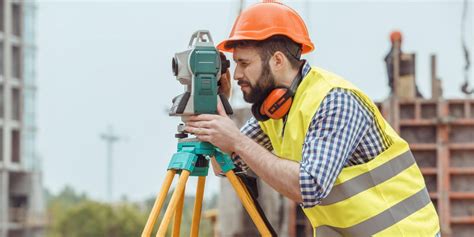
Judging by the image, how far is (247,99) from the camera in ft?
16.0

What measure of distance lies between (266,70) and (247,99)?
5.7 inches

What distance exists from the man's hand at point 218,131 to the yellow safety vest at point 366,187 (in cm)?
27

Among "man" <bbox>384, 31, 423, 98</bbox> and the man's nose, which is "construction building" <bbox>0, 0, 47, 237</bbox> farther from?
the man's nose

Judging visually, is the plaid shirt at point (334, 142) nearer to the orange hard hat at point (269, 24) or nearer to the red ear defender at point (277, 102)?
the red ear defender at point (277, 102)

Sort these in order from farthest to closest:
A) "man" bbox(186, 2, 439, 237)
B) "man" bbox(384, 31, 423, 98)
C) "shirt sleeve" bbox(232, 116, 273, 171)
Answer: "man" bbox(384, 31, 423, 98) → "shirt sleeve" bbox(232, 116, 273, 171) → "man" bbox(186, 2, 439, 237)

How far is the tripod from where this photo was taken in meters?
4.69

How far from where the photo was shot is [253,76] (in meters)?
4.82

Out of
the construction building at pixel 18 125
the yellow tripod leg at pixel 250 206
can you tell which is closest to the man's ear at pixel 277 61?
the yellow tripod leg at pixel 250 206

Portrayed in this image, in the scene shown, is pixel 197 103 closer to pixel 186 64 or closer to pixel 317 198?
pixel 186 64

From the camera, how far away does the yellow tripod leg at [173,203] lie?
4.61m

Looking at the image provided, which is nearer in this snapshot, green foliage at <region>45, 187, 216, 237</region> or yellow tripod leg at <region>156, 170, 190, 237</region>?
yellow tripod leg at <region>156, 170, 190, 237</region>

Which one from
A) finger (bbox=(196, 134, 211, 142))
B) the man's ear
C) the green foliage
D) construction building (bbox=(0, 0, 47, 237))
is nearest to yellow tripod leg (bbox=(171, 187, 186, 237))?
finger (bbox=(196, 134, 211, 142))

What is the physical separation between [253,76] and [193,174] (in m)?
0.47

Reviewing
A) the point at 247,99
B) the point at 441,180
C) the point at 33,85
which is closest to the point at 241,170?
the point at 247,99
